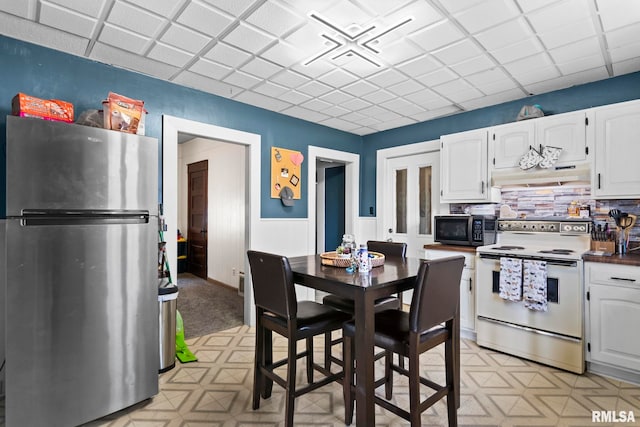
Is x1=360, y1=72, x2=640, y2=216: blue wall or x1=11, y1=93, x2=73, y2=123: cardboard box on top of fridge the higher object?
x1=360, y1=72, x2=640, y2=216: blue wall

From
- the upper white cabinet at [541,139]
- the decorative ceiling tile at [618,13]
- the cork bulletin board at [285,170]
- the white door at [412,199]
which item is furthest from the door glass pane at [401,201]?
the decorative ceiling tile at [618,13]

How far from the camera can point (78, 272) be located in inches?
74.5

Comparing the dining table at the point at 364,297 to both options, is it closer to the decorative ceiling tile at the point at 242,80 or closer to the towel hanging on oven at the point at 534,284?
the towel hanging on oven at the point at 534,284

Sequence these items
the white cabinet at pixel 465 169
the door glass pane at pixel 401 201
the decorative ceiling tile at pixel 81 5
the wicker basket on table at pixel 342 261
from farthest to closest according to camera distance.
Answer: the door glass pane at pixel 401 201, the white cabinet at pixel 465 169, the wicker basket on table at pixel 342 261, the decorative ceiling tile at pixel 81 5

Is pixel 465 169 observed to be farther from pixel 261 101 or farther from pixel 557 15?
pixel 261 101

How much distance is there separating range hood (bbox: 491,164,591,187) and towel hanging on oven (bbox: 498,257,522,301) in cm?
92

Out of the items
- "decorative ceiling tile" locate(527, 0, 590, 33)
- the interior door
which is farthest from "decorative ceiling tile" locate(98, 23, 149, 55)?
the interior door

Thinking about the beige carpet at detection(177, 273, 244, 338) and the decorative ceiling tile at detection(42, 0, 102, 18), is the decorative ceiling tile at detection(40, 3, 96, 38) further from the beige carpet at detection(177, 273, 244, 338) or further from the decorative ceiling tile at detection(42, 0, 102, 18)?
the beige carpet at detection(177, 273, 244, 338)

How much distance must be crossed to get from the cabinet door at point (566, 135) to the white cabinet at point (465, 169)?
533mm

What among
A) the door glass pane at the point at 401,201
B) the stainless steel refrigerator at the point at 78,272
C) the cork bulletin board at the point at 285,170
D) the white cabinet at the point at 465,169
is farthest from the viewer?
the door glass pane at the point at 401,201

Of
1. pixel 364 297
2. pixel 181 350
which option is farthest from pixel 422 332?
pixel 181 350

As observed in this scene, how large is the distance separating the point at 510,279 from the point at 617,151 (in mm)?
1360

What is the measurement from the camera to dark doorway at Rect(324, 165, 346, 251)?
18.3 feet

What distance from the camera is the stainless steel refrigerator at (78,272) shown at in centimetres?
174
